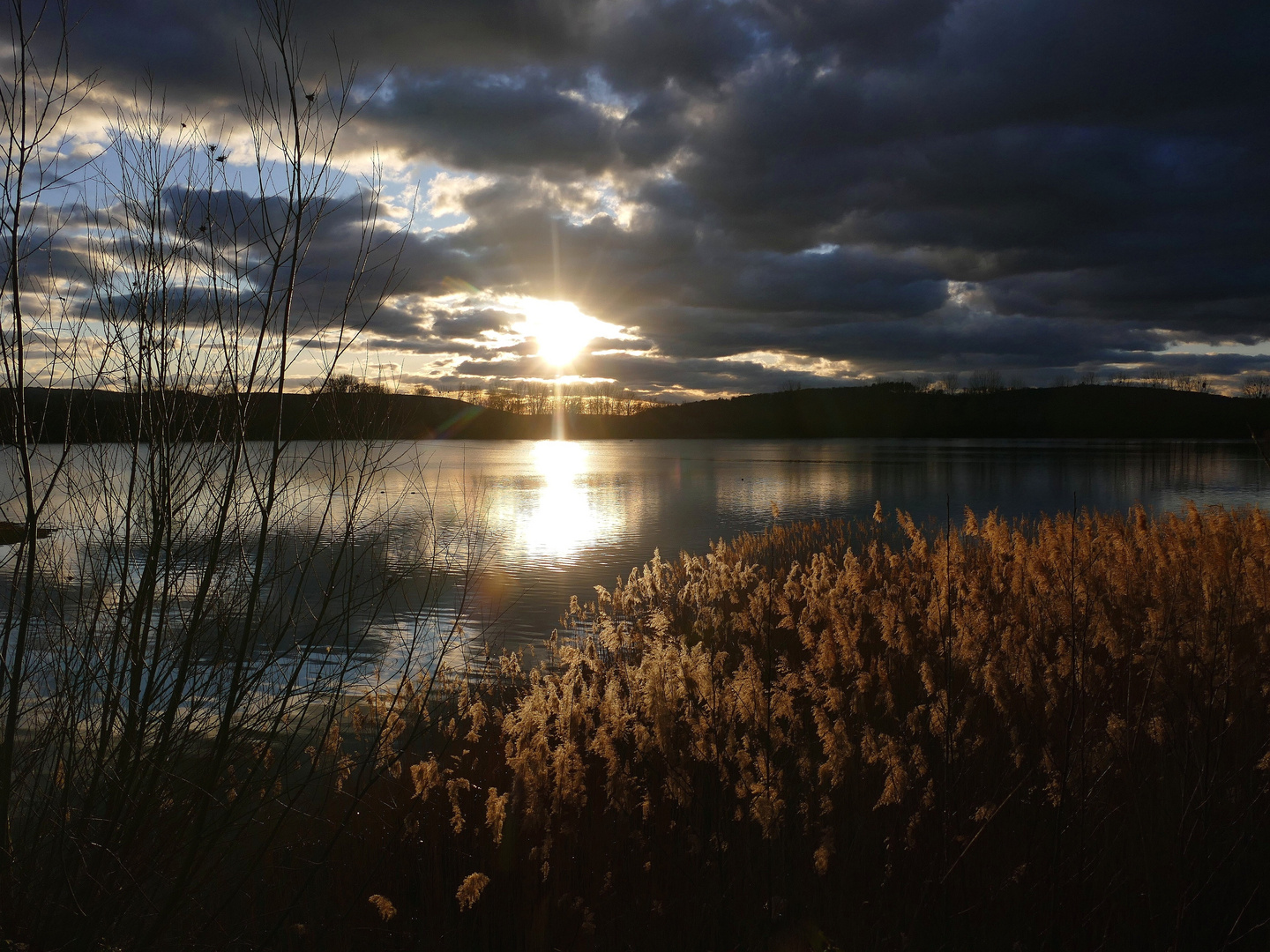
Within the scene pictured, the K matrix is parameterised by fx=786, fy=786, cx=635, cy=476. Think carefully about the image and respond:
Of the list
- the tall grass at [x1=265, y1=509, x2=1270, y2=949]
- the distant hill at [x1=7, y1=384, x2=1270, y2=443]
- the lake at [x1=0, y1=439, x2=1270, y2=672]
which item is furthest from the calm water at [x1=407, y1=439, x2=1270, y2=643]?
the distant hill at [x1=7, y1=384, x2=1270, y2=443]

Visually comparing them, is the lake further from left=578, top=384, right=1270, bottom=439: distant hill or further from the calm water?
left=578, top=384, right=1270, bottom=439: distant hill

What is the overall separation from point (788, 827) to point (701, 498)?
30318 millimetres

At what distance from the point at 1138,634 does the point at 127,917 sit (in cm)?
824

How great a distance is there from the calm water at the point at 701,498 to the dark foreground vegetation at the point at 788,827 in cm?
209

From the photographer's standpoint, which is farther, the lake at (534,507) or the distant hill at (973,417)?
the distant hill at (973,417)

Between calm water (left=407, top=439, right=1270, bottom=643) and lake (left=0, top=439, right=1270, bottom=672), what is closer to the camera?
lake (left=0, top=439, right=1270, bottom=672)

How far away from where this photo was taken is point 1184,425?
143 m

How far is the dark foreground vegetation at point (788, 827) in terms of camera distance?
358 cm

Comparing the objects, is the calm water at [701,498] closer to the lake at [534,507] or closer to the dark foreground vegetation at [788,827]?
the lake at [534,507]

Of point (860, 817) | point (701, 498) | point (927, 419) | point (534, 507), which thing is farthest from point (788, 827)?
point (927, 419)

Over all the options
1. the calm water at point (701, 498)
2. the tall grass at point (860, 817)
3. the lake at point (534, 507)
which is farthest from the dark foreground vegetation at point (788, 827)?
the calm water at point (701, 498)

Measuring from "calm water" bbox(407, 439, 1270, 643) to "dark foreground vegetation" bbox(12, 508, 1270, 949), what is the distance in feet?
6.87

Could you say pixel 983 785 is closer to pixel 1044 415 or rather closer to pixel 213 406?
pixel 213 406

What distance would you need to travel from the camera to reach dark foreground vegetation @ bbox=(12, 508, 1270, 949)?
3584 mm
